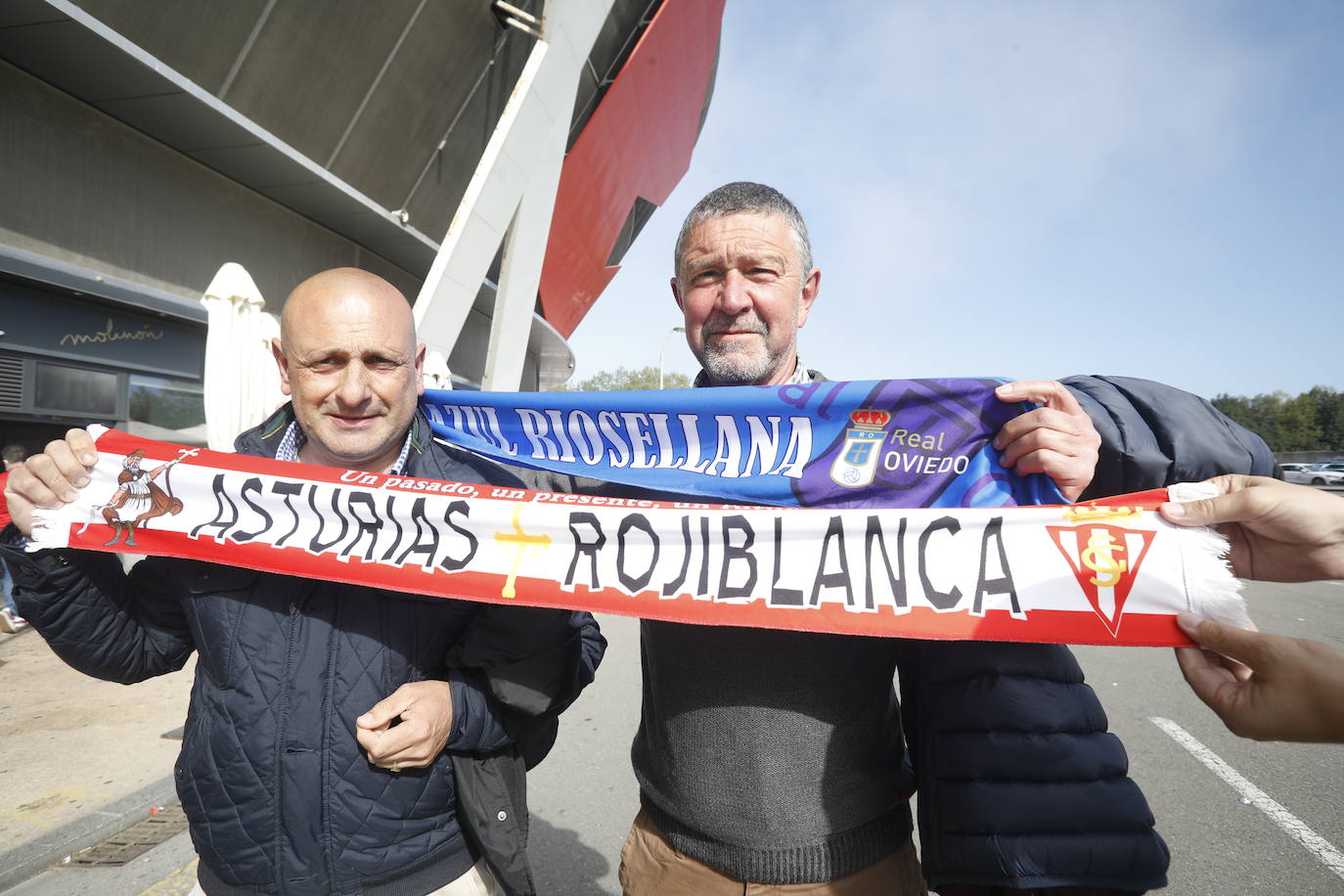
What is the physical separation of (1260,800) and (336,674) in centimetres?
492

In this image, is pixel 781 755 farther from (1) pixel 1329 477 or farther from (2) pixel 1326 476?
(1) pixel 1329 477

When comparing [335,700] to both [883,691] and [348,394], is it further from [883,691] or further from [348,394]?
[883,691]

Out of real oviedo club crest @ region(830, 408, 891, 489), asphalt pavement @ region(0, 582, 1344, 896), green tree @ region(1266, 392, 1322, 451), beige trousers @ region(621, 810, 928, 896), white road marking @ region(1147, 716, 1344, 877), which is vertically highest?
green tree @ region(1266, 392, 1322, 451)

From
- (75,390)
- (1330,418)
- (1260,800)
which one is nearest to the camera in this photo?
(1260,800)

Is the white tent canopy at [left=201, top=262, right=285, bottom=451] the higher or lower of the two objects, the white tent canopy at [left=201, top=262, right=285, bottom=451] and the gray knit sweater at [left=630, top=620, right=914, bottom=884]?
the higher

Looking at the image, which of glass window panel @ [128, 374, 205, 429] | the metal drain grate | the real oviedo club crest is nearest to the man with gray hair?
the real oviedo club crest

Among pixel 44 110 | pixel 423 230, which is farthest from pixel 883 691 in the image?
pixel 423 230

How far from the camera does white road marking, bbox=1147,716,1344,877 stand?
3.21 meters

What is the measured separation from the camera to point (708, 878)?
163 centimetres

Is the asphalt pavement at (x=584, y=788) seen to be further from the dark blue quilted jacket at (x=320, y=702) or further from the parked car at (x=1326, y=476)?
the parked car at (x=1326, y=476)

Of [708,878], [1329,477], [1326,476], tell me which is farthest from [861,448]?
[1329,477]

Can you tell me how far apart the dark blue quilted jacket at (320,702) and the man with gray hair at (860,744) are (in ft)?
1.28

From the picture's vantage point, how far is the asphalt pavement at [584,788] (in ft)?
9.95

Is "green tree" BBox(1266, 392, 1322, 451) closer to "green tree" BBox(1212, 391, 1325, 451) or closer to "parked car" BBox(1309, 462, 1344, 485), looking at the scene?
"green tree" BBox(1212, 391, 1325, 451)
